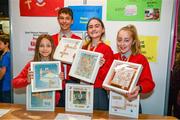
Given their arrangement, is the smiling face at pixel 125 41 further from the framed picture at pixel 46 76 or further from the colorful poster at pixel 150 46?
the framed picture at pixel 46 76

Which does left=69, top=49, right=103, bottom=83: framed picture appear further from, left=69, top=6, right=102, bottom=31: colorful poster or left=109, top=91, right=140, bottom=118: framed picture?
left=69, top=6, right=102, bottom=31: colorful poster

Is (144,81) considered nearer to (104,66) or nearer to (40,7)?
(104,66)

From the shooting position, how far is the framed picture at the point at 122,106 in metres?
1.81

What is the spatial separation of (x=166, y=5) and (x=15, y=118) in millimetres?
1613

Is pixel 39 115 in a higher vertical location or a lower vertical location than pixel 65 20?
lower

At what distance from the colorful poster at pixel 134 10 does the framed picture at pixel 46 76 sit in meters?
0.76

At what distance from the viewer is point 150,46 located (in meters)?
2.23

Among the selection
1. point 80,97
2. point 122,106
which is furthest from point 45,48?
point 122,106

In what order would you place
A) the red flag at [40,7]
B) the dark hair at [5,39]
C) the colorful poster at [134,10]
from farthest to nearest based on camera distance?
the dark hair at [5,39], the red flag at [40,7], the colorful poster at [134,10]

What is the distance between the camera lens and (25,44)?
8.03ft

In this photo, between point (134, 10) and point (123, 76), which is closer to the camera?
point (123, 76)

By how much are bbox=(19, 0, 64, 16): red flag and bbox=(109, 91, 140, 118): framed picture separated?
104 centimetres

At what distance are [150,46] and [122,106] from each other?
0.70 m

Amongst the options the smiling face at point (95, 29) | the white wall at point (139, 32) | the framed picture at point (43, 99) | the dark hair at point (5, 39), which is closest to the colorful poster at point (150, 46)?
the white wall at point (139, 32)
